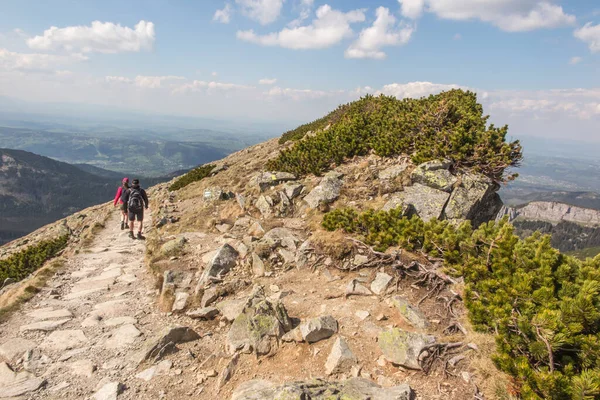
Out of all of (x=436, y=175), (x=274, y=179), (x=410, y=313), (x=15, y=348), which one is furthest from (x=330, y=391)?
(x=274, y=179)

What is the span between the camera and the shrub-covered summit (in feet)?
40.1

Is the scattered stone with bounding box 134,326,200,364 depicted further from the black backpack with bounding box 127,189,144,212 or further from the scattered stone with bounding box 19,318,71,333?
the black backpack with bounding box 127,189,144,212

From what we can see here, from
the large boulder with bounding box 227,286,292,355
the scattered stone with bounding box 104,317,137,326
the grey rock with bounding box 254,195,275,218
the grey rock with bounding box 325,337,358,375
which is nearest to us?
the grey rock with bounding box 325,337,358,375

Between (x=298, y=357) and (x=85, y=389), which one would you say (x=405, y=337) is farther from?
(x=85, y=389)

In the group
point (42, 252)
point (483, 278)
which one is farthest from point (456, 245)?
point (42, 252)

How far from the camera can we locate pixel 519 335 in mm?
4527

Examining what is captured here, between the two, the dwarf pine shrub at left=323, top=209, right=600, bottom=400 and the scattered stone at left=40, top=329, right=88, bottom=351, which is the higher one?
the dwarf pine shrub at left=323, top=209, right=600, bottom=400

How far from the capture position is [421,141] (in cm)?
1375

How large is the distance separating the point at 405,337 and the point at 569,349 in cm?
217

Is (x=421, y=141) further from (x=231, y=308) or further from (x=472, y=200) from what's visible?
(x=231, y=308)

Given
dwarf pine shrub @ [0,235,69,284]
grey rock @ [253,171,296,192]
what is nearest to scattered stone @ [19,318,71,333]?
grey rock @ [253,171,296,192]

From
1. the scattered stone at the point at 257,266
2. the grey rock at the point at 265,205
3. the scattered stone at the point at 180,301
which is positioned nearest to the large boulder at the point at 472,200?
the scattered stone at the point at 257,266

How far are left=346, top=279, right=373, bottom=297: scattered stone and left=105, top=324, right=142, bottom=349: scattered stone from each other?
4.95m

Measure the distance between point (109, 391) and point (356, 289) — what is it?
514 centimetres
